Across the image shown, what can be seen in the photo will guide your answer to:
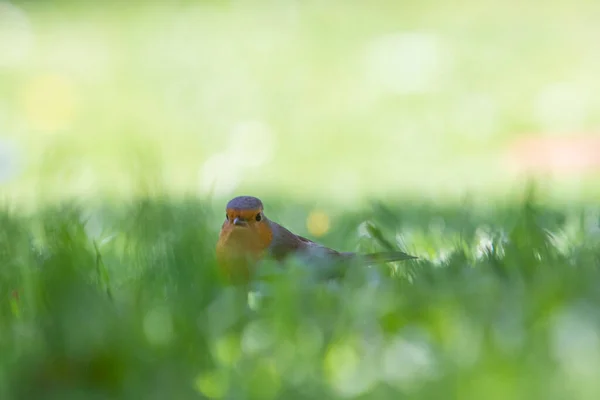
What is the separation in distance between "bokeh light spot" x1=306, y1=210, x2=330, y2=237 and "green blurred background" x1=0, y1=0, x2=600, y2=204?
75cm

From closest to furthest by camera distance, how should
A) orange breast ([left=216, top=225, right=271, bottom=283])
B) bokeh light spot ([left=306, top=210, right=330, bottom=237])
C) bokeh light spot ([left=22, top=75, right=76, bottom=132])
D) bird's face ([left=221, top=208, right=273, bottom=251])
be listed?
1. orange breast ([left=216, top=225, right=271, bottom=283])
2. bird's face ([left=221, top=208, right=273, bottom=251])
3. bokeh light spot ([left=306, top=210, right=330, bottom=237])
4. bokeh light spot ([left=22, top=75, right=76, bottom=132])

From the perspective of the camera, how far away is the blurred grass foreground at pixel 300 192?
190 centimetres

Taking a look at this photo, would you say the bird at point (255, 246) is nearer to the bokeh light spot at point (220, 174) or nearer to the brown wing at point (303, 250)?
the brown wing at point (303, 250)

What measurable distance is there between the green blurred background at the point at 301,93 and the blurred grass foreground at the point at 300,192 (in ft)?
0.11

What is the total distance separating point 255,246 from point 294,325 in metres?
1.23

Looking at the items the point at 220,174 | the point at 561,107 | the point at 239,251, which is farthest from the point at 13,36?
the point at 239,251

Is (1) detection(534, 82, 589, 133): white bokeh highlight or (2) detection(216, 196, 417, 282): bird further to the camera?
(1) detection(534, 82, 589, 133): white bokeh highlight

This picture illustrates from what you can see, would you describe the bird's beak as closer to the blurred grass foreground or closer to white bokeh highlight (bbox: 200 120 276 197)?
the blurred grass foreground

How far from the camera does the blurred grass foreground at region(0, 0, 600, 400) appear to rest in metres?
1.90

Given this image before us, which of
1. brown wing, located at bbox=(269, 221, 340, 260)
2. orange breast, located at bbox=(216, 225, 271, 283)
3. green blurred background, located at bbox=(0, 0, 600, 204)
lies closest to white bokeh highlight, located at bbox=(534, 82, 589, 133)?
green blurred background, located at bbox=(0, 0, 600, 204)

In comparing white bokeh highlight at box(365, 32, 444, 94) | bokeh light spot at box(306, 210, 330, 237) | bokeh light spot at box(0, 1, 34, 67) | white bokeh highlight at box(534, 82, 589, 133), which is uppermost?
bokeh light spot at box(306, 210, 330, 237)

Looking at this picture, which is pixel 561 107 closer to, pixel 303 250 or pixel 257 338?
pixel 303 250

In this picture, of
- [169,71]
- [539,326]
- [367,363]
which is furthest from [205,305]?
[169,71]

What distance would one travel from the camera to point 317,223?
4.55m
